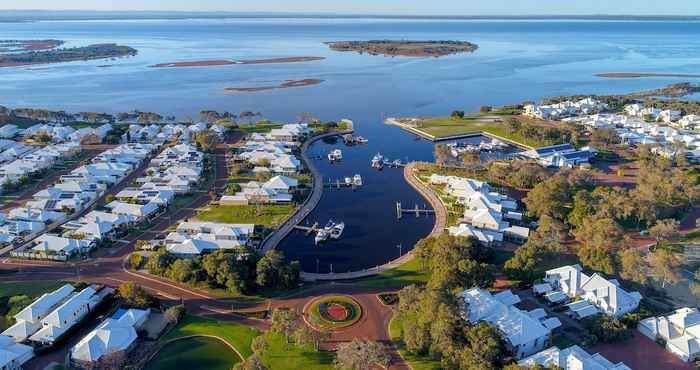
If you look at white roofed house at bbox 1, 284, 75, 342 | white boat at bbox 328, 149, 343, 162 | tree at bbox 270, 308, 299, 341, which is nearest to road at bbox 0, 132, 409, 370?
tree at bbox 270, 308, 299, 341

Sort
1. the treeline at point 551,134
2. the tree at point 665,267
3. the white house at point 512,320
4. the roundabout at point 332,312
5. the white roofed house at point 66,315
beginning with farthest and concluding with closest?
the treeline at point 551,134 < the tree at point 665,267 < the roundabout at point 332,312 < the white roofed house at point 66,315 < the white house at point 512,320

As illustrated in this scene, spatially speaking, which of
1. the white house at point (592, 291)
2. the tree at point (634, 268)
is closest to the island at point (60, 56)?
the white house at point (592, 291)

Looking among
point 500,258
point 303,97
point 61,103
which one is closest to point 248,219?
point 500,258

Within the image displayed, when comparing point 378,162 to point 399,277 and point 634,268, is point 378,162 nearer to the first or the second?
point 399,277

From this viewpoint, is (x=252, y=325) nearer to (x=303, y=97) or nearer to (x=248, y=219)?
(x=248, y=219)

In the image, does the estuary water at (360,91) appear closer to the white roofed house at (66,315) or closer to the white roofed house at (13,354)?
the white roofed house at (66,315)

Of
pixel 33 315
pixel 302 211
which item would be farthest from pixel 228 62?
pixel 33 315
